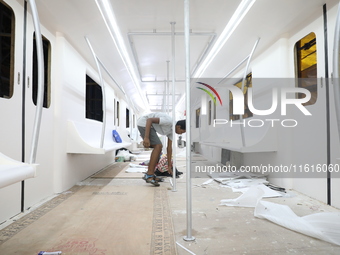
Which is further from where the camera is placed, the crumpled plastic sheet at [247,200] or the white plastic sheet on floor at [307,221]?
the crumpled plastic sheet at [247,200]

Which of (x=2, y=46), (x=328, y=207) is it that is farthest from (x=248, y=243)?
(x=2, y=46)

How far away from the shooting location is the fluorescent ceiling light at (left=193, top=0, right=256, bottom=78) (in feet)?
8.26

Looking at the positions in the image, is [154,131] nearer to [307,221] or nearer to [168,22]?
[168,22]

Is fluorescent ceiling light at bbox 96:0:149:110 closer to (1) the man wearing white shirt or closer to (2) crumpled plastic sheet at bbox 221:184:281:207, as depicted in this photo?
(1) the man wearing white shirt

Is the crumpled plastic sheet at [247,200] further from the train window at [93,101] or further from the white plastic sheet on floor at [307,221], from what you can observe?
the train window at [93,101]

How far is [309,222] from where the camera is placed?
169 cm

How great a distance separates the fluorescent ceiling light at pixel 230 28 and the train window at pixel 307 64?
2.56 ft

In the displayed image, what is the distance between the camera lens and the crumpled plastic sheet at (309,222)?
5.06ft

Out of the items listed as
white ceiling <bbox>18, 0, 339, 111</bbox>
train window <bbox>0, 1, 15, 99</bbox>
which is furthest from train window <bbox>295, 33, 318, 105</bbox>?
train window <bbox>0, 1, 15, 99</bbox>

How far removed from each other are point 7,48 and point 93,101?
116 inches

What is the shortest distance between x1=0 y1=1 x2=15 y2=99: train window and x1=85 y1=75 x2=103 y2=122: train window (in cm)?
240

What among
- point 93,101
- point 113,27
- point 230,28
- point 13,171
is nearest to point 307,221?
point 13,171

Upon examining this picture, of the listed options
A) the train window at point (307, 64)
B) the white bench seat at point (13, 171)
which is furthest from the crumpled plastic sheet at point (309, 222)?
the white bench seat at point (13, 171)

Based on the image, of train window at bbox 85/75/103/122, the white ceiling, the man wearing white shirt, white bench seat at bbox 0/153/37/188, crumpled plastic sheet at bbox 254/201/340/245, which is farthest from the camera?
train window at bbox 85/75/103/122
